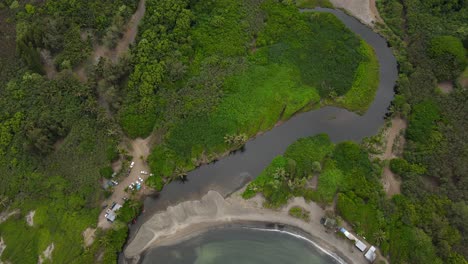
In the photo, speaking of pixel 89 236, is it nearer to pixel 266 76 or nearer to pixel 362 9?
pixel 266 76

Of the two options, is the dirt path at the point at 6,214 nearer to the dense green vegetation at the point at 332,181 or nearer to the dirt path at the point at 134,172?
the dirt path at the point at 134,172

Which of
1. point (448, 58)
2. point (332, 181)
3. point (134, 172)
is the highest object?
point (448, 58)

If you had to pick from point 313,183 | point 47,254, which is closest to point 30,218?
point 47,254

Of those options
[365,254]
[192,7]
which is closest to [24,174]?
[192,7]

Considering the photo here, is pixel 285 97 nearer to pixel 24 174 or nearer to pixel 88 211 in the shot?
pixel 88 211

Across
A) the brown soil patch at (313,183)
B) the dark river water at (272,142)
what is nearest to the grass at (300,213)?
the brown soil patch at (313,183)

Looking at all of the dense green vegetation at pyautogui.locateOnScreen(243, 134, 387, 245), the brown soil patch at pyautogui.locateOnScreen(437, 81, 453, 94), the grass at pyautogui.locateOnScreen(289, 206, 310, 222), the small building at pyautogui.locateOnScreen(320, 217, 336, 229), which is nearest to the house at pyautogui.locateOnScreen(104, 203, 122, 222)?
the dense green vegetation at pyautogui.locateOnScreen(243, 134, 387, 245)
